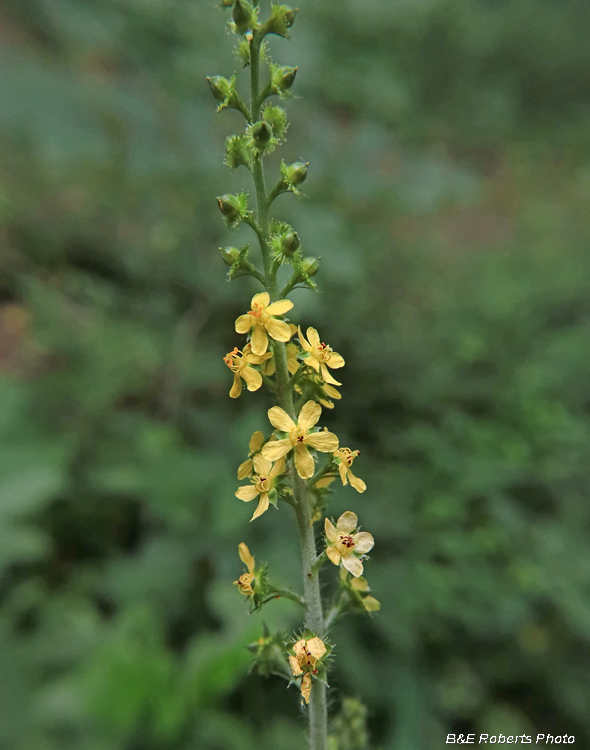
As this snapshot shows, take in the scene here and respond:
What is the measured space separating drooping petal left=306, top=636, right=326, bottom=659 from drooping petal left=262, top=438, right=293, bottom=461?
0.53m

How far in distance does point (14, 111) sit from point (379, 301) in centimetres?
441

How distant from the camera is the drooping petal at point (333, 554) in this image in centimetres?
156

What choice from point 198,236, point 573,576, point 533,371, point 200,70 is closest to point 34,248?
point 198,236

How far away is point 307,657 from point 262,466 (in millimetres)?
548

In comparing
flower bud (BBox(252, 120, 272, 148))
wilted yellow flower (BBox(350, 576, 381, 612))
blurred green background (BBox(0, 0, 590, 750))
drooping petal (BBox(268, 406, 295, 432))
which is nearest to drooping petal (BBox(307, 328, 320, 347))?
drooping petal (BBox(268, 406, 295, 432))

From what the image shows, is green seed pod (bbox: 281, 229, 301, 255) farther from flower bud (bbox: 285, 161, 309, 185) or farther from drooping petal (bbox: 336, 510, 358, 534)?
drooping petal (bbox: 336, 510, 358, 534)

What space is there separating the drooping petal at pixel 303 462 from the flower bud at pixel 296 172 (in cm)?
79

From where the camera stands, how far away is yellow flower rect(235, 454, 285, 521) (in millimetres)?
1562

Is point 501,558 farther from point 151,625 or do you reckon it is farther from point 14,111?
point 14,111

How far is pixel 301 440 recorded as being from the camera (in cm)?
155

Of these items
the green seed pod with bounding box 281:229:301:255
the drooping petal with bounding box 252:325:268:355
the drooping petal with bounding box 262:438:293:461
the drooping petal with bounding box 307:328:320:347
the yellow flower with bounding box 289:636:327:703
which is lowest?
the yellow flower with bounding box 289:636:327:703

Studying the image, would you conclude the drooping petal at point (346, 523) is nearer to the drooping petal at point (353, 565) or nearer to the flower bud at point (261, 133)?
the drooping petal at point (353, 565)

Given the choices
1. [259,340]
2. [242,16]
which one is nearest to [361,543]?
[259,340]

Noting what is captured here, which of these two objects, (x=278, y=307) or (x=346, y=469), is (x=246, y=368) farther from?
(x=346, y=469)
